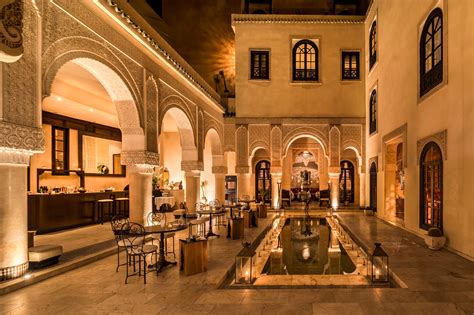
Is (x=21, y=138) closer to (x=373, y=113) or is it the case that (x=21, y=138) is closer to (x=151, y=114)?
(x=151, y=114)

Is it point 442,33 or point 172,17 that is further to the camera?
point 172,17

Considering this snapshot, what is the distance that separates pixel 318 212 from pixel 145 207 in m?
8.93

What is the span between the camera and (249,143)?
1670 cm

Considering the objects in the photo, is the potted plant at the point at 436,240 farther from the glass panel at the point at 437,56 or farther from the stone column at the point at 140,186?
the stone column at the point at 140,186

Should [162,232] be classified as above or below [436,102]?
below

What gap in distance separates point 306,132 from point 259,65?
3.92m

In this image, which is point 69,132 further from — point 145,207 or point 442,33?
point 442,33

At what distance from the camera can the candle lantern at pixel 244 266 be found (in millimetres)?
5398

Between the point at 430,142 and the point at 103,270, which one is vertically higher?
the point at 430,142

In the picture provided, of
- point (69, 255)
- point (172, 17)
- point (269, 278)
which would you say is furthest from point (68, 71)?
point (172, 17)

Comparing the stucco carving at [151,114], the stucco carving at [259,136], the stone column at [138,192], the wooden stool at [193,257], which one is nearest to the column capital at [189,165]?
the stucco carving at [151,114]

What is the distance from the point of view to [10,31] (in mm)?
4105

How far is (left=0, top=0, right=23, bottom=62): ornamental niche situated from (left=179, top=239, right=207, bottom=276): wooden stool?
11.4 feet

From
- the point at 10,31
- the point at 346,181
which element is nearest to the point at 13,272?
the point at 10,31
